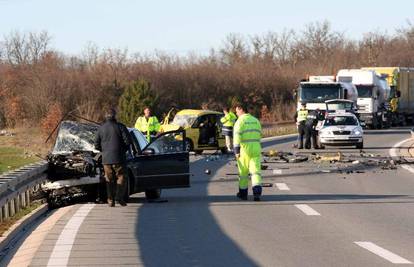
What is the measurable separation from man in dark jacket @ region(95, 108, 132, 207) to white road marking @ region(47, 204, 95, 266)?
742 millimetres

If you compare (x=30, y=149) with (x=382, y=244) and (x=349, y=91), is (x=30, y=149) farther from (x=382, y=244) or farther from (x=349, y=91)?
(x=382, y=244)

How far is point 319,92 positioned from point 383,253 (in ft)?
123

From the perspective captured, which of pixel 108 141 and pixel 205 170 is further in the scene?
pixel 205 170

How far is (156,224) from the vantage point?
44.6ft

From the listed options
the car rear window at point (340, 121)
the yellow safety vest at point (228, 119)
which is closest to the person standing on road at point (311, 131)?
the car rear window at point (340, 121)

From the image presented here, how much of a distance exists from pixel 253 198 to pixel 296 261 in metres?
7.52

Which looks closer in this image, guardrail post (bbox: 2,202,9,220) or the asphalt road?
the asphalt road

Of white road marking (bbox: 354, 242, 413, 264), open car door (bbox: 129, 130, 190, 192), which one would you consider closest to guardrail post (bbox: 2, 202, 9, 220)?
open car door (bbox: 129, 130, 190, 192)

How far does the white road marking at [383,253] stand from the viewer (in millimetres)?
9852

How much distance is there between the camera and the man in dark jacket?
16.0 meters

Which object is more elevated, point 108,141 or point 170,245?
point 108,141

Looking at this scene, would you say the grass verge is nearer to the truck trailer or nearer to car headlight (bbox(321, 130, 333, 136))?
car headlight (bbox(321, 130, 333, 136))

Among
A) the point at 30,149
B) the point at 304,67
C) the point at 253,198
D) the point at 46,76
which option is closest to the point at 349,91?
the point at 30,149

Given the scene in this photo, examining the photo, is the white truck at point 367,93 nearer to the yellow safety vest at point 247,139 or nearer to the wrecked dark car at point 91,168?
the yellow safety vest at point 247,139
